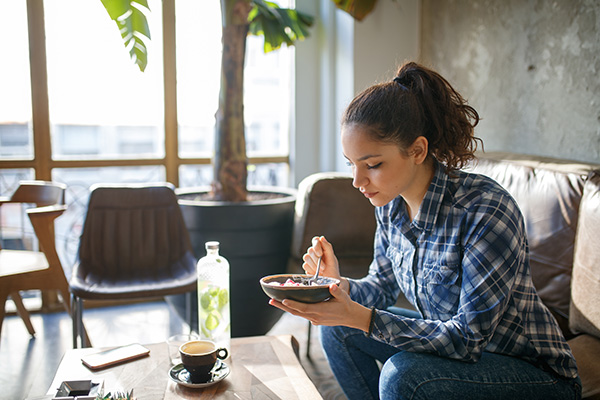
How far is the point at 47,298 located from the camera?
3.12 metres

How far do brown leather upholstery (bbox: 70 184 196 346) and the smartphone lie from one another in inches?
32.3

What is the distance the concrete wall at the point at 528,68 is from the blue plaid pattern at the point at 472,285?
1.08 metres

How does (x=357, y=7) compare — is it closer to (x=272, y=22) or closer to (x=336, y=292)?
(x=272, y=22)

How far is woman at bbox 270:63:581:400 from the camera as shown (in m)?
→ 1.19

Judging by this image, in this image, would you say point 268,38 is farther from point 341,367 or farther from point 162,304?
point 341,367

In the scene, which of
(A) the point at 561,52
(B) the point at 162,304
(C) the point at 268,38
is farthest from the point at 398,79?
(B) the point at 162,304

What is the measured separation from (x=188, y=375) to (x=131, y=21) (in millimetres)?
1572

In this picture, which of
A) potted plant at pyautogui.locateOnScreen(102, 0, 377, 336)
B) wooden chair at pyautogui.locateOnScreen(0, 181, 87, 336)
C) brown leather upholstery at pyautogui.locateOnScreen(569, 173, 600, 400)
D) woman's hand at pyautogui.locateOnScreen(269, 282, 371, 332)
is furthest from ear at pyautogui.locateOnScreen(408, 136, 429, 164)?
wooden chair at pyautogui.locateOnScreen(0, 181, 87, 336)

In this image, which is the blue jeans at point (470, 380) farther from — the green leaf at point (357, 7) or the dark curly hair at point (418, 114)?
the green leaf at point (357, 7)

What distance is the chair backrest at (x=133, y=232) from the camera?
2.46 m

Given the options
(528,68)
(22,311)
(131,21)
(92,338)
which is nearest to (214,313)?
(131,21)

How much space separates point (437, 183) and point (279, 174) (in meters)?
2.37

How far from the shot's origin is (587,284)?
153 centimetres

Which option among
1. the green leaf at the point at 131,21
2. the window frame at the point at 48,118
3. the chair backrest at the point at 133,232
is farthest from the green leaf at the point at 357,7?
the chair backrest at the point at 133,232
